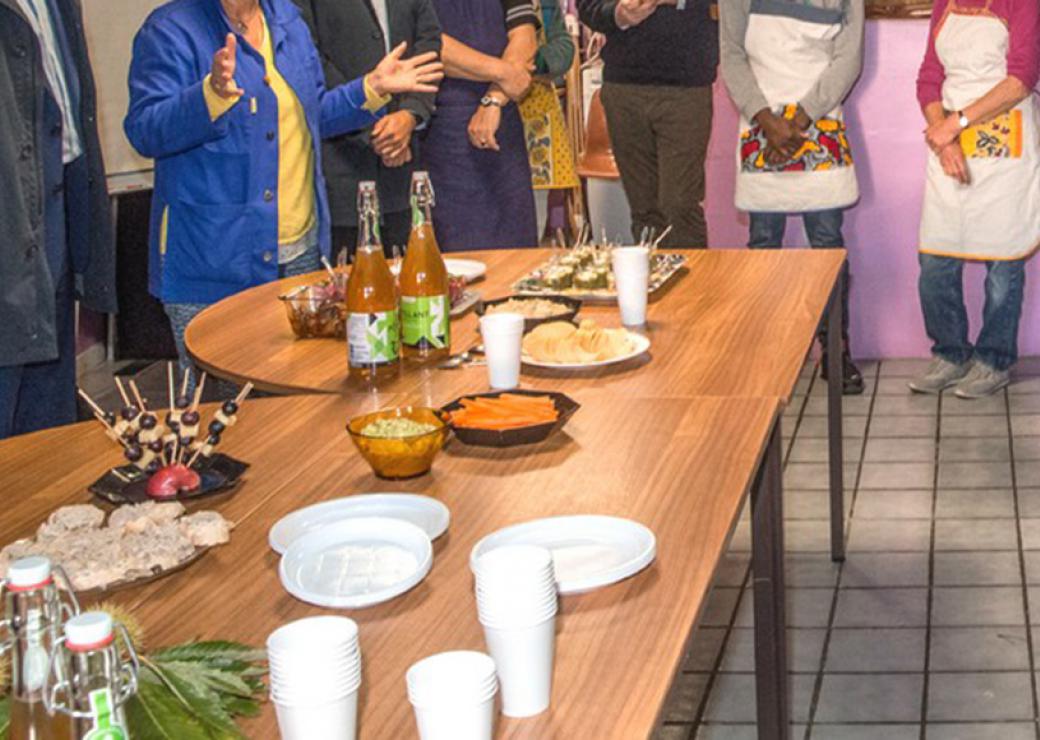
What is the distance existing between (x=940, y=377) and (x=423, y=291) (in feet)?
9.80

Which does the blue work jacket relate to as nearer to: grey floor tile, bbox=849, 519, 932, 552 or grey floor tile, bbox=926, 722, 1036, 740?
grey floor tile, bbox=849, 519, 932, 552

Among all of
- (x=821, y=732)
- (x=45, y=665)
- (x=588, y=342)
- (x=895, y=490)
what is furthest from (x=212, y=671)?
(x=895, y=490)

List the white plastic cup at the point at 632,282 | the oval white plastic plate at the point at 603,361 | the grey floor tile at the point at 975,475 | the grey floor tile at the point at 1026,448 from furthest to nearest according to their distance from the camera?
the grey floor tile at the point at 1026,448 → the grey floor tile at the point at 975,475 → the white plastic cup at the point at 632,282 → the oval white plastic plate at the point at 603,361

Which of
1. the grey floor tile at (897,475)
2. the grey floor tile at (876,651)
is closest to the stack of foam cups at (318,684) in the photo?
the grey floor tile at (876,651)

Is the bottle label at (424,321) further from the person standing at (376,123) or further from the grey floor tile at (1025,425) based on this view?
the grey floor tile at (1025,425)

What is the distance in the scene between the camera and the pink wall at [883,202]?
17.7 feet

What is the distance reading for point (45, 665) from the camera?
112cm

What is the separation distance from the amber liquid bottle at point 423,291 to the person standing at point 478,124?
1.67m

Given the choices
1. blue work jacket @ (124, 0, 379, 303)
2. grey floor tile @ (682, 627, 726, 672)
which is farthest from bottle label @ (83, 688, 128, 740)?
grey floor tile @ (682, 627, 726, 672)

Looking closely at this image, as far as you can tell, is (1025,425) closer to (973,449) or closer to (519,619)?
(973,449)

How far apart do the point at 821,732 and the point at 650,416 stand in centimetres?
99

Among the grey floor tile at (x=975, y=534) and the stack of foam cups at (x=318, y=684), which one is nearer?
the stack of foam cups at (x=318, y=684)

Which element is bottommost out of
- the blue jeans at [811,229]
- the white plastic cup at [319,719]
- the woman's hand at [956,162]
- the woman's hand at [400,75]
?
the blue jeans at [811,229]

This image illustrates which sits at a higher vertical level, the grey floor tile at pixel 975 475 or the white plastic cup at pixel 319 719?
the white plastic cup at pixel 319 719
